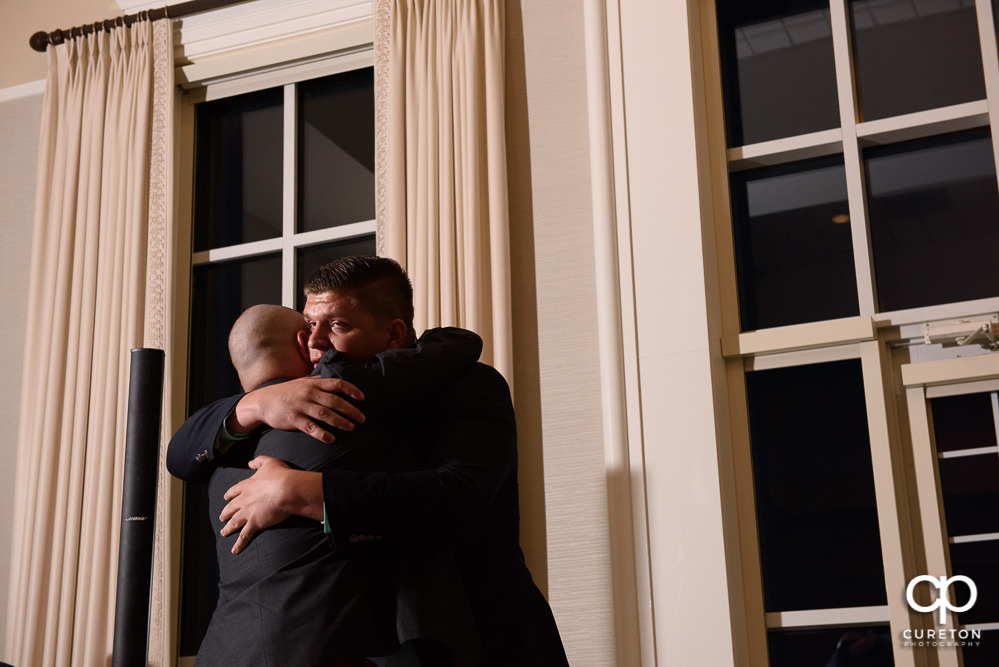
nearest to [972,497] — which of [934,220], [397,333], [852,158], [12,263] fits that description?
[934,220]

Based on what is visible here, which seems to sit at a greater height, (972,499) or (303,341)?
(303,341)

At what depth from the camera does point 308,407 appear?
151 cm

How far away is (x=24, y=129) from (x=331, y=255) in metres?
1.45

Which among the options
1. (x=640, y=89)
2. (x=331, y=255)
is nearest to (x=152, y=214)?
(x=331, y=255)

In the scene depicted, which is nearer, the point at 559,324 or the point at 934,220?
the point at 934,220

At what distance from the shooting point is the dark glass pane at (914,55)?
2805mm

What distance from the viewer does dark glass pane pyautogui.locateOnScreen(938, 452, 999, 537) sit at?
2.53 m

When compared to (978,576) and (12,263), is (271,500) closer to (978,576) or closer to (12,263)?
(978,576)

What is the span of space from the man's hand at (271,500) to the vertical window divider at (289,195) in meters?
1.96

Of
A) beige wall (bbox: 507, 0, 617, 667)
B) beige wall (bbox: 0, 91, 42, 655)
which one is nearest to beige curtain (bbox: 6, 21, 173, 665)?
beige wall (bbox: 0, 91, 42, 655)

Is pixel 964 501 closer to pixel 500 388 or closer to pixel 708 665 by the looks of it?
pixel 708 665

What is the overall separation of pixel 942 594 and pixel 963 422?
1.46 feet

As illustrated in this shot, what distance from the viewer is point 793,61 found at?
3035 millimetres

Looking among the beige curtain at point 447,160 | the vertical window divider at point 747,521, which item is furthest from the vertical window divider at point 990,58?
the beige curtain at point 447,160
